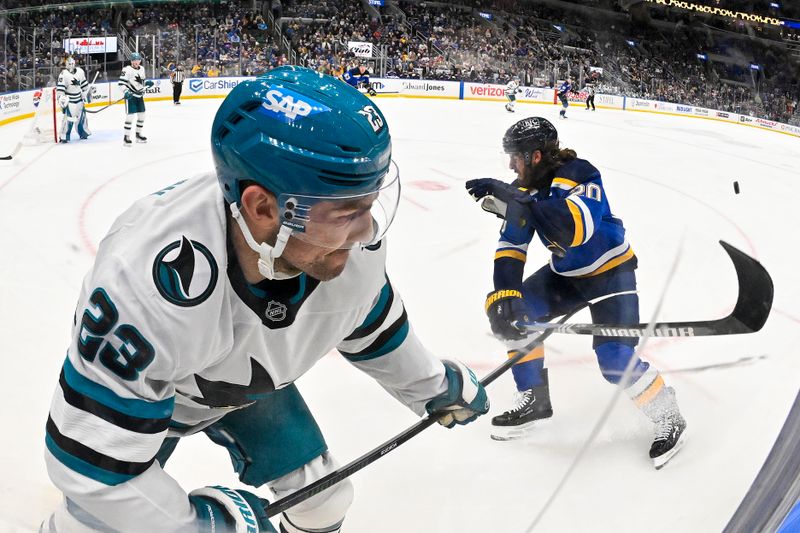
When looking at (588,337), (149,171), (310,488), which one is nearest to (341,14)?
(149,171)

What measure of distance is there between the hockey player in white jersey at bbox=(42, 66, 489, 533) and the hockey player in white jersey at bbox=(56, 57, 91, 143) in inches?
245

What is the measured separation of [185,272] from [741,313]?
47.9 inches

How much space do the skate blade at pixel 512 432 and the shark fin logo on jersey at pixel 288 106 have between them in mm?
1500

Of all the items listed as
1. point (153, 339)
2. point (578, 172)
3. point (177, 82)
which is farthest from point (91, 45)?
point (153, 339)

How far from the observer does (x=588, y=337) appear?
7.87 feet

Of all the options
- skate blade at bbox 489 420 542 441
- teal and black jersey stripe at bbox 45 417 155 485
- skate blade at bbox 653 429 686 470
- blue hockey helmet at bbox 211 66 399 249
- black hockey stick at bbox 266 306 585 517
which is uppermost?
blue hockey helmet at bbox 211 66 399 249

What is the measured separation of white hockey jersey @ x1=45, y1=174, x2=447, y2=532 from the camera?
2.87ft

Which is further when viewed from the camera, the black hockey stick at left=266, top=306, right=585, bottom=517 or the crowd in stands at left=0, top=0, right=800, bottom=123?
the crowd in stands at left=0, top=0, right=800, bottom=123

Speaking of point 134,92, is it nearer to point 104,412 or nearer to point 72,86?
point 72,86

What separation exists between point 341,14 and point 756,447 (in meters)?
15.1

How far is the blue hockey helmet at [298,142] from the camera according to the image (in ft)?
3.04

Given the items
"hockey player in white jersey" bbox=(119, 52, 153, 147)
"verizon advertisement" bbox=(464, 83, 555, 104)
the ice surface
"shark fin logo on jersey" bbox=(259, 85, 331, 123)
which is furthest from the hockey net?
"verizon advertisement" bbox=(464, 83, 555, 104)

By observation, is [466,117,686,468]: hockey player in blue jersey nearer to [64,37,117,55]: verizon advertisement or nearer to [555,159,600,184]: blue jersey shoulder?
[555,159,600,184]: blue jersey shoulder

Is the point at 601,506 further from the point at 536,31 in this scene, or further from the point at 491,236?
the point at 536,31
